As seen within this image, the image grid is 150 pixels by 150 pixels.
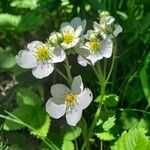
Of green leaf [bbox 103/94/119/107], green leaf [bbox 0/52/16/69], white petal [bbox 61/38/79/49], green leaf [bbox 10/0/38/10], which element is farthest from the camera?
Result: green leaf [bbox 10/0/38/10]

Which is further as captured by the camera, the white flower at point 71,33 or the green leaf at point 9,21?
the green leaf at point 9,21

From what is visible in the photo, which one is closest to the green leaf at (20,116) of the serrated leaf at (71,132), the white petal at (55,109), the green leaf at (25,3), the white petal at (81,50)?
the serrated leaf at (71,132)

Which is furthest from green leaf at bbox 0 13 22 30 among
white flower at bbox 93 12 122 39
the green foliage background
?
white flower at bbox 93 12 122 39

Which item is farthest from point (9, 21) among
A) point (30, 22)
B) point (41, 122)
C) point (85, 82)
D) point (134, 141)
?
point (134, 141)

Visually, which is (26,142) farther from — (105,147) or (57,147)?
(105,147)

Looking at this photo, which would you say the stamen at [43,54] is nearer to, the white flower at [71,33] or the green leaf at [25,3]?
the white flower at [71,33]

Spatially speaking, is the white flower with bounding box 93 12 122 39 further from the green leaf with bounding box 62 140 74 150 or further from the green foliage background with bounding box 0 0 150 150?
the green leaf with bounding box 62 140 74 150
